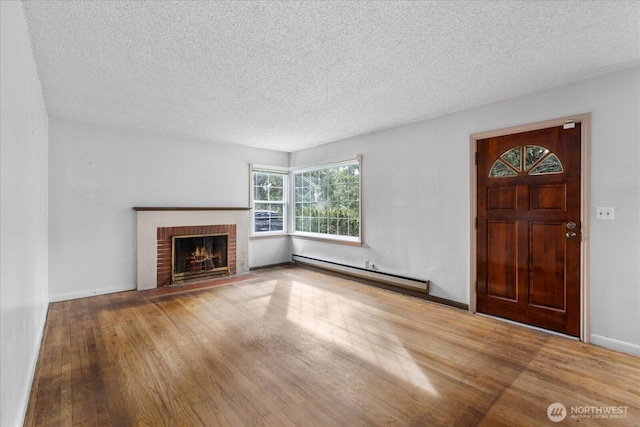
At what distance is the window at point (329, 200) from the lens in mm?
→ 5191

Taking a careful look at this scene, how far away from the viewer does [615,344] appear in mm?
2654

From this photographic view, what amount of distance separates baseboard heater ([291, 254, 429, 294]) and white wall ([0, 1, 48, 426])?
389 centimetres

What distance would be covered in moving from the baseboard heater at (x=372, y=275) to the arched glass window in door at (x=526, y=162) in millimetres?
1674

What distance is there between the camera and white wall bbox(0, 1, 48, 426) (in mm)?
1399

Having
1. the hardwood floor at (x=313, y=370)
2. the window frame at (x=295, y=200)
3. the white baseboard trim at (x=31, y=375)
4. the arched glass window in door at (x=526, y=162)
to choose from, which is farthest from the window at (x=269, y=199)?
the arched glass window in door at (x=526, y=162)

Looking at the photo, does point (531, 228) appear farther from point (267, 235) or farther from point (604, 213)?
point (267, 235)

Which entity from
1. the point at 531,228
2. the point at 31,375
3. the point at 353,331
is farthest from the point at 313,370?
the point at 531,228

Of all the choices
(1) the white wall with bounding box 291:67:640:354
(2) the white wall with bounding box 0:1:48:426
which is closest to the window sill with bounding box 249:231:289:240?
(1) the white wall with bounding box 291:67:640:354

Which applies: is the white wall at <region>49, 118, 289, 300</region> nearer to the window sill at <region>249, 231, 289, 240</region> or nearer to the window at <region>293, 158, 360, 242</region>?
the window sill at <region>249, 231, 289, 240</region>

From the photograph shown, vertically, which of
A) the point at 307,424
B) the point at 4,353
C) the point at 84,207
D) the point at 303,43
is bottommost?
the point at 307,424

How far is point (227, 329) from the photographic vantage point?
311 centimetres

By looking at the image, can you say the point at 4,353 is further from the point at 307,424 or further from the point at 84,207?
the point at 84,207

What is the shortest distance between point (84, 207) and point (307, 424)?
426 cm

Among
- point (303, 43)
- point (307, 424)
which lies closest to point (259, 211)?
point (303, 43)
